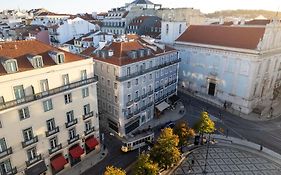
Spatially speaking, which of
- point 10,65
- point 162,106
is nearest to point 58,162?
point 10,65

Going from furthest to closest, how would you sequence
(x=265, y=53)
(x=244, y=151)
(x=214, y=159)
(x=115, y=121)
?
1. (x=265, y=53)
2. (x=115, y=121)
3. (x=244, y=151)
4. (x=214, y=159)

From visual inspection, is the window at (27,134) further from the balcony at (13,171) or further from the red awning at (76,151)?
the red awning at (76,151)

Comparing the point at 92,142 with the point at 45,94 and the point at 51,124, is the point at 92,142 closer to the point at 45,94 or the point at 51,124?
the point at 51,124

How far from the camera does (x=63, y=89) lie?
1569 inches

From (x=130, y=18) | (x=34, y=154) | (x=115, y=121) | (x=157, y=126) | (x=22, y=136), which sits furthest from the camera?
(x=130, y=18)

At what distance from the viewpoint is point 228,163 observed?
47.1 meters

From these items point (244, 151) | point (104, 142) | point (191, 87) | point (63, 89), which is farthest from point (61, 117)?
point (191, 87)

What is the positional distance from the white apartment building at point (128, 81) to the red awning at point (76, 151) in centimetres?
1208

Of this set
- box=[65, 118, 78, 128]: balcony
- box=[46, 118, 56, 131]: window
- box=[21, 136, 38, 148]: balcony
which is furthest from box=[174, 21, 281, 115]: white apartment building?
box=[21, 136, 38, 148]: balcony

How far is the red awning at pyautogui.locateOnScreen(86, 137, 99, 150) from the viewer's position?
47306mm

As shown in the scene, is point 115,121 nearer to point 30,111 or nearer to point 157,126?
point 157,126

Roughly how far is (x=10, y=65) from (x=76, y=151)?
20173 millimetres

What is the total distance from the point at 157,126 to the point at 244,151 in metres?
21.3

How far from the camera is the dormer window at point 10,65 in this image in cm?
3306
